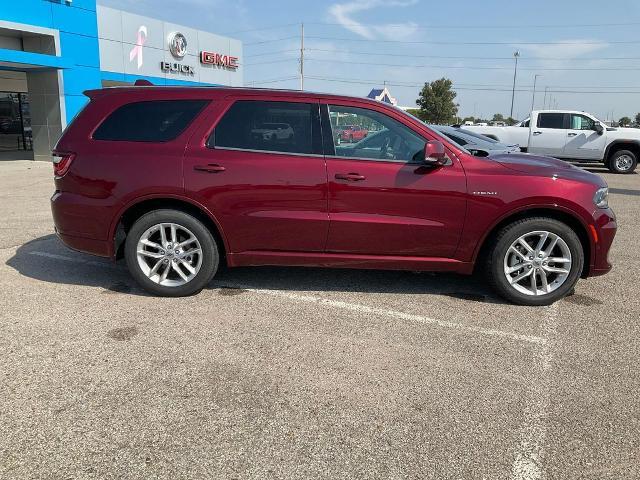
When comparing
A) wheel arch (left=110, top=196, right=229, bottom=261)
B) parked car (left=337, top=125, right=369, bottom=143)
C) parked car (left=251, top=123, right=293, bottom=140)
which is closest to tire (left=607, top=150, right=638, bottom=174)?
parked car (left=337, top=125, right=369, bottom=143)

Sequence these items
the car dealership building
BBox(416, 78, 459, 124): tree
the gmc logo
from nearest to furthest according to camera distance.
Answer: the car dealership building < the gmc logo < BBox(416, 78, 459, 124): tree

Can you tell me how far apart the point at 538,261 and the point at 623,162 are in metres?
15.4

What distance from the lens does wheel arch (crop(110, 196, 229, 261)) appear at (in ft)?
14.6

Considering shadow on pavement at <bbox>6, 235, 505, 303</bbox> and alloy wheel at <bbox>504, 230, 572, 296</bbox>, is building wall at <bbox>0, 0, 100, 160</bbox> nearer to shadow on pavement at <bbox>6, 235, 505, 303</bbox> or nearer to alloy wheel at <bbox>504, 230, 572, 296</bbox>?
shadow on pavement at <bbox>6, 235, 505, 303</bbox>

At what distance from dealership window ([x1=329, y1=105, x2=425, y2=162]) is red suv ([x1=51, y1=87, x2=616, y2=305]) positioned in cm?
1

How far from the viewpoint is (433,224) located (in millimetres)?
4398

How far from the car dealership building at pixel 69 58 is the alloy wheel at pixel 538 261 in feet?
51.6

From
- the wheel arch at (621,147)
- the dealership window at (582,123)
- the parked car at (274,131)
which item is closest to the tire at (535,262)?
the parked car at (274,131)

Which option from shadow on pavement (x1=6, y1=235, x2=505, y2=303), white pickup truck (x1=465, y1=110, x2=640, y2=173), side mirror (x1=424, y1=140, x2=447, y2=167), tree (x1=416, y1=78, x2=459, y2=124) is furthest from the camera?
tree (x1=416, y1=78, x2=459, y2=124)

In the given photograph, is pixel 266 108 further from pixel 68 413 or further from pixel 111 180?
pixel 68 413

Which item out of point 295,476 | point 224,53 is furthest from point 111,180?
point 224,53

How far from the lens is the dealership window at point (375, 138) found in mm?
4395

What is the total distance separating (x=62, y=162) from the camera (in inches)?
181

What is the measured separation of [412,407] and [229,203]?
2.34 m
